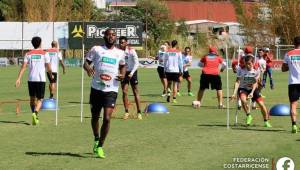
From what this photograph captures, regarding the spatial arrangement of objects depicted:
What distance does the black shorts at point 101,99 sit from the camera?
12.8 meters

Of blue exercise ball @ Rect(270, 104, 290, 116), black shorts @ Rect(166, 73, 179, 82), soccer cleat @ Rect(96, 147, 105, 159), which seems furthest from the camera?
black shorts @ Rect(166, 73, 179, 82)

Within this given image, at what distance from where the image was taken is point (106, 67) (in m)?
12.9

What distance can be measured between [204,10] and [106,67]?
120093mm

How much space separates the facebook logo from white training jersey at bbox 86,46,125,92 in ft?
10.3

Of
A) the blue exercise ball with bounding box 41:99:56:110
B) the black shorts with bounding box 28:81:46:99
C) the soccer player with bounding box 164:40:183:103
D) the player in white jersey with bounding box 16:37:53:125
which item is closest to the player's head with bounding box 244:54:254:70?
the player in white jersey with bounding box 16:37:53:125

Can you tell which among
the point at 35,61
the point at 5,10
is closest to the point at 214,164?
the point at 35,61

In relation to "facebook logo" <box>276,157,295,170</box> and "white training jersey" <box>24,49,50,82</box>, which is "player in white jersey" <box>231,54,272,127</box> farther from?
"facebook logo" <box>276,157,295,170</box>

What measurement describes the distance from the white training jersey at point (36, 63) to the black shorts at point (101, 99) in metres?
5.58

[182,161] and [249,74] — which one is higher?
[249,74]

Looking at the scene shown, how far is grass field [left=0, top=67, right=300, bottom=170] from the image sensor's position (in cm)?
1209

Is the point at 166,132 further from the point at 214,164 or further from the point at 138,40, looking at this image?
the point at 138,40

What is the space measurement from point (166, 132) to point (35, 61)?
13.0ft

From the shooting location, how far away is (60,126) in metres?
17.6

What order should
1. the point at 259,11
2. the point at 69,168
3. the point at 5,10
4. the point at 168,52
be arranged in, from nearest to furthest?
the point at 69,168
the point at 168,52
the point at 259,11
the point at 5,10
